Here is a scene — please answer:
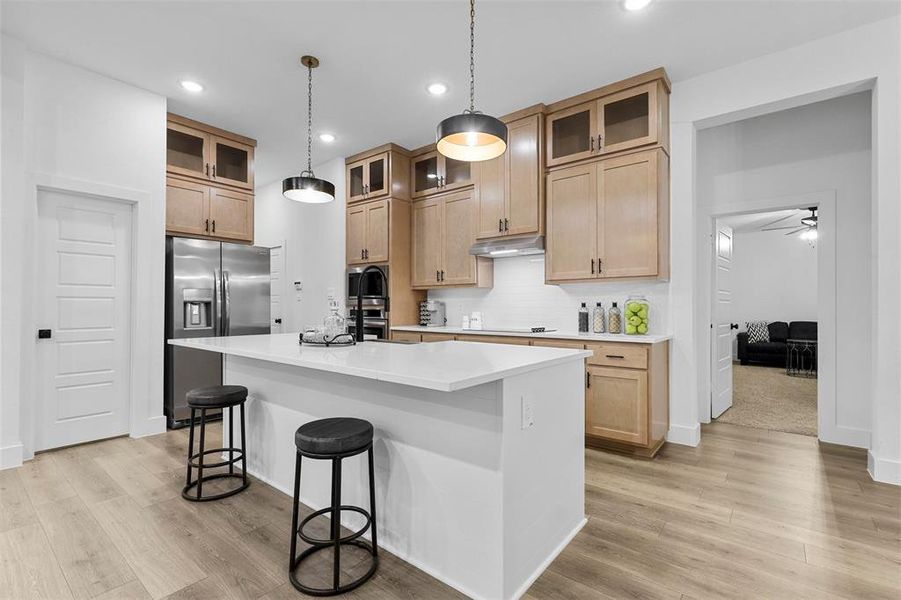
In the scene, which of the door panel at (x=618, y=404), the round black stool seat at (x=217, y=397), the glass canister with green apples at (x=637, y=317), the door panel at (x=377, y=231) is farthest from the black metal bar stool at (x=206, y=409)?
the glass canister with green apples at (x=637, y=317)

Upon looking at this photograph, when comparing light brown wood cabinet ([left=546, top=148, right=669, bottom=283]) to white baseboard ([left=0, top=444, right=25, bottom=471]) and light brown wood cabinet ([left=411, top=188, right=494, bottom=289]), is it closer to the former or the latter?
light brown wood cabinet ([left=411, top=188, right=494, bottom=289])

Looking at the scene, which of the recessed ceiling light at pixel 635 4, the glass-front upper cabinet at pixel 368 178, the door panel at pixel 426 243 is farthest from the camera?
the glass-front upper cabinet at pixel 368 178

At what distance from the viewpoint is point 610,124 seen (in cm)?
372

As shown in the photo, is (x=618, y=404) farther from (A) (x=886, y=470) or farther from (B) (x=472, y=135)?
(B) (x=472, y=135)

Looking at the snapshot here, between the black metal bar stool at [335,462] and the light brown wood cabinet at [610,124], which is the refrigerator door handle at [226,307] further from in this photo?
the light brown wood cabinet at [610,124]

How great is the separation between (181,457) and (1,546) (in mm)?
1218

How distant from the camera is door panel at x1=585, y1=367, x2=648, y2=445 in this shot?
10.5 feet

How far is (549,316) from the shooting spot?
14.6 feet

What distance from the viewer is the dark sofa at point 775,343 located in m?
7.77

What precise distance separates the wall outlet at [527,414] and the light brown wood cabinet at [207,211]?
4.18 metres

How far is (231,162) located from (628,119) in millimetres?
4191

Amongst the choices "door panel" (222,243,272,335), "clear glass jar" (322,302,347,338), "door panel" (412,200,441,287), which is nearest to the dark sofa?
"door panel" (412,200,441,287)

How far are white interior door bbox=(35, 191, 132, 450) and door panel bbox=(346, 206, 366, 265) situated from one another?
2331 mm

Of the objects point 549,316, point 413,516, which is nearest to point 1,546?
point 413,516
